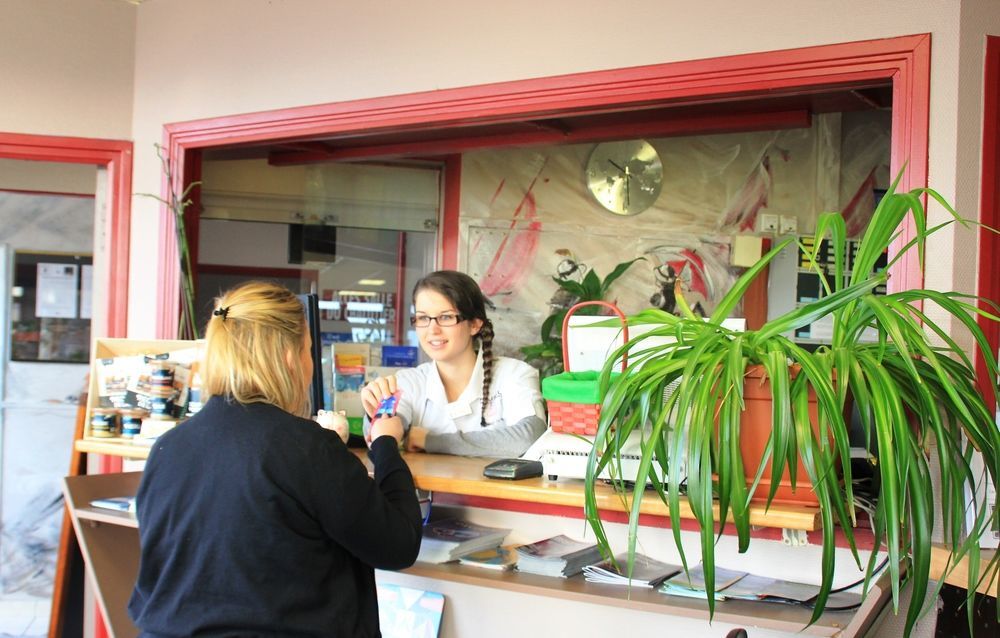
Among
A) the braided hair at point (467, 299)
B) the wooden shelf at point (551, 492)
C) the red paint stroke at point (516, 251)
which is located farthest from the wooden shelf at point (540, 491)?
the red paint stroke at point (516, 251)

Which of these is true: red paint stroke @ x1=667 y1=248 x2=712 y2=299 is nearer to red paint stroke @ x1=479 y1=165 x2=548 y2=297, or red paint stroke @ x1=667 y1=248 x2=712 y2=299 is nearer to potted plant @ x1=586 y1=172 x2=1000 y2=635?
red paint stroke @ x1=479 y1=165 x2=548 y2=297

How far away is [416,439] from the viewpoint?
2914 mm

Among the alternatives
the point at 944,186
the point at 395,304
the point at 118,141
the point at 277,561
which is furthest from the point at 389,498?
the point at 395,304

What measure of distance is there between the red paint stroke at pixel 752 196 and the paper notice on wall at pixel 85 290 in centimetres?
304

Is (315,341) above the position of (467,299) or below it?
below

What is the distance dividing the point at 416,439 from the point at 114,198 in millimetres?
2082

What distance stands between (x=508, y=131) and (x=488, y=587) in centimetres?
254

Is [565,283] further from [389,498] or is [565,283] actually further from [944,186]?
[389,498]

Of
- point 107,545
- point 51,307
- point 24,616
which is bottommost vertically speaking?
point 24,616

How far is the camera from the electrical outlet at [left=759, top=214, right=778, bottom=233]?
468cm

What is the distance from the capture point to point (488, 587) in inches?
90.5

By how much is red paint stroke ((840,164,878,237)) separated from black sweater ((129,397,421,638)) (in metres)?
3.38

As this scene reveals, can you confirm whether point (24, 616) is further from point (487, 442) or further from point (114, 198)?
point (487, 442)

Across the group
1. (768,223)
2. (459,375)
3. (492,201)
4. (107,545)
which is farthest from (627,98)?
(107,545)
